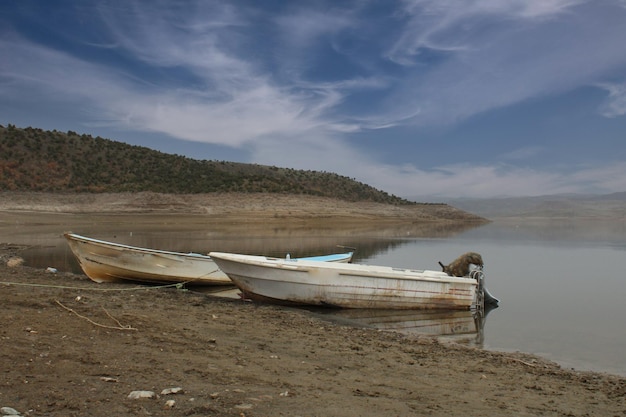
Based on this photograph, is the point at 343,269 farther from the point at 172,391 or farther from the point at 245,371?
the point at 172,391

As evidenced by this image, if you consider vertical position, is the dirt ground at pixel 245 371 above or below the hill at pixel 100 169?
below

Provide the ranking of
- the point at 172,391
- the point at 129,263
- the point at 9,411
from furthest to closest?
the point at 129,263, the point at 172,391, the point at 9,411

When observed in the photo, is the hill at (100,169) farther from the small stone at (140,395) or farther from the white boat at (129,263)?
the small stone at (140,395)

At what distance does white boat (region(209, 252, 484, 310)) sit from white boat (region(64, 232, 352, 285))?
2.38 metres

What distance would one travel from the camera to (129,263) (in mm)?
15594

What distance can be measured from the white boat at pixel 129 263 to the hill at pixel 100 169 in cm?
4259

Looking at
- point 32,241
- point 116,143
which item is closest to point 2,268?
point 32,241

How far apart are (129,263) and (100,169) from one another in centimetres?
5380

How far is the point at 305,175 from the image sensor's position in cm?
9231

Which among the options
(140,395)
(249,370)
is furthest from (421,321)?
(140,395)

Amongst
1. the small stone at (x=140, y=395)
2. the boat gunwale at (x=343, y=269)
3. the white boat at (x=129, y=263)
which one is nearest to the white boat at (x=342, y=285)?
the boat gunwale at (x=343, y=269)

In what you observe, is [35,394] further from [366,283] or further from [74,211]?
[74,211]

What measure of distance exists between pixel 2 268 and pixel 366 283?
1035 centimetres

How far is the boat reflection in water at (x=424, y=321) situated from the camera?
11727mm
